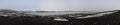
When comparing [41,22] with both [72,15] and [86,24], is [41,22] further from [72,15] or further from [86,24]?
[86,24]

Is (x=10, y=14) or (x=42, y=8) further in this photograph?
(x=42, y=8)

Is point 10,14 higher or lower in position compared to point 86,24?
higher

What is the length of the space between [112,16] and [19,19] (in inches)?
33.3

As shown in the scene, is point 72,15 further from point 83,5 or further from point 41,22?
point 41,22

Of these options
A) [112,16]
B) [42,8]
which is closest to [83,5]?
[112,16]

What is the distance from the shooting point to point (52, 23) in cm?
122

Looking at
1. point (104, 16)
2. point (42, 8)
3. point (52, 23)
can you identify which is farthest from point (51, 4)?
point (104, 16)

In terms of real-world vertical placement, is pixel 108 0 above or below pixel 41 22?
above

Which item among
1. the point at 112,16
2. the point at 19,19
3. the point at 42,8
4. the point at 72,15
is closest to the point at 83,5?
the point at 72,15

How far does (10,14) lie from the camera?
125cm

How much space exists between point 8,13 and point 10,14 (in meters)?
0.04

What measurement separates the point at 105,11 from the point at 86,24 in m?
0.25

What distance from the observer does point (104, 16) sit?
4.17ft

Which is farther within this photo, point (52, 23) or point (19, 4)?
point (19, 4)
